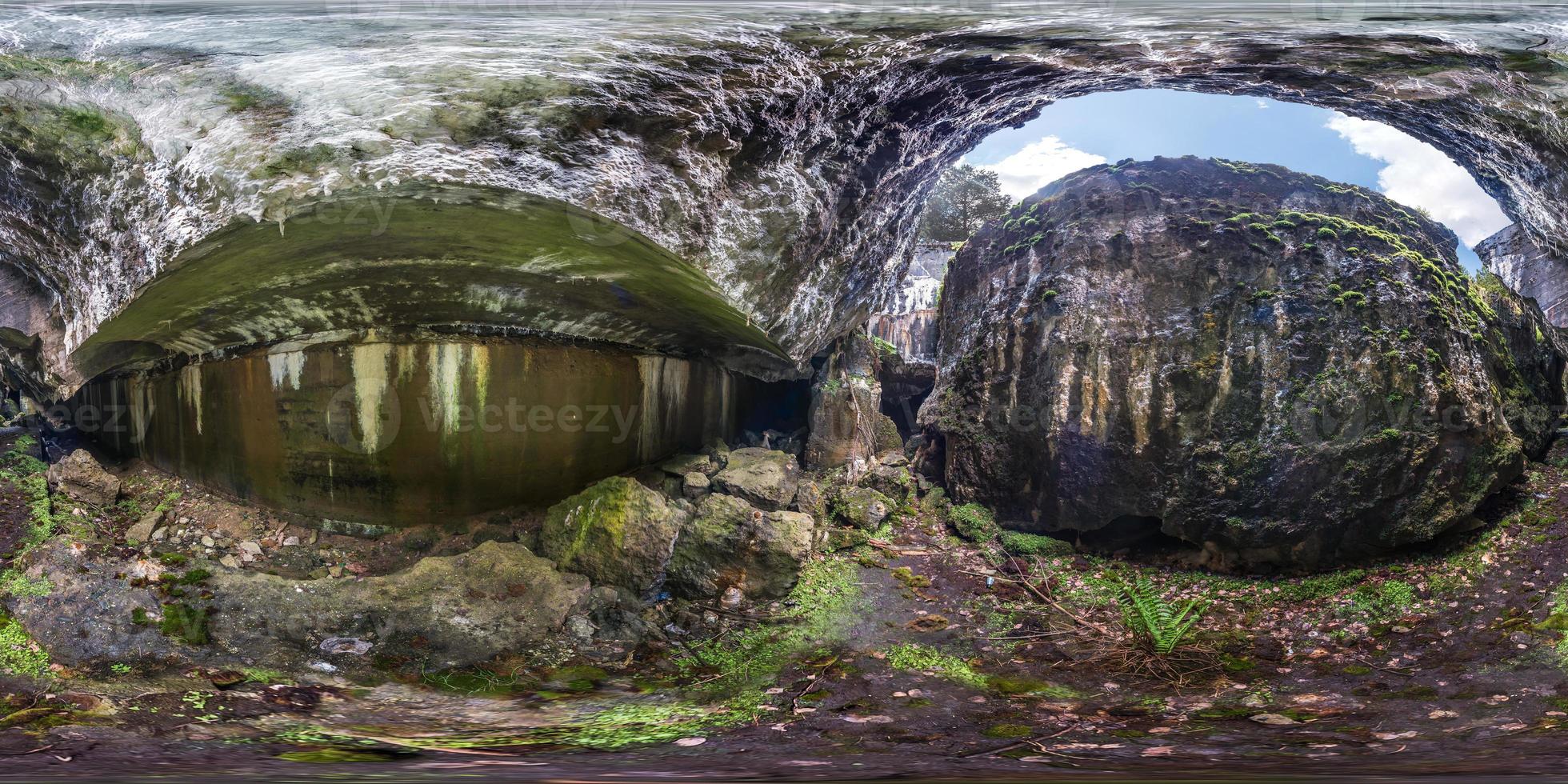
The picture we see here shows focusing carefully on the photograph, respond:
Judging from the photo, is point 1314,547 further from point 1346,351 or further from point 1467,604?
point 1346,351

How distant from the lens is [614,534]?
6.30m

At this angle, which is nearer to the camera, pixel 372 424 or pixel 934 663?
pixel 934 663

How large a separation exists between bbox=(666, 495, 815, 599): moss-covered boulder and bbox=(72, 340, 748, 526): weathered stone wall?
1.56m

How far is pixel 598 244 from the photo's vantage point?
5238 mm

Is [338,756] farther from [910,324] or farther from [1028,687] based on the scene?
[910,324]

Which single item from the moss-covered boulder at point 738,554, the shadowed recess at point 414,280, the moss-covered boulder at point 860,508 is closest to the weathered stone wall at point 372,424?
the shadowed recess at point 414,280

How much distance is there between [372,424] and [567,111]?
12.8ft

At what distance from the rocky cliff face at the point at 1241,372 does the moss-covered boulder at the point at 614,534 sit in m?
4.16

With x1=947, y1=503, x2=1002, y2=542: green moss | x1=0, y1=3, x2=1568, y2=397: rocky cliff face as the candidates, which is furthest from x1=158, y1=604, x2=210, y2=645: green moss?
x1=947, y1=503, x2=1002, y2=542: green moss

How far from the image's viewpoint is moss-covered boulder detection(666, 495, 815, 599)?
6395 mm

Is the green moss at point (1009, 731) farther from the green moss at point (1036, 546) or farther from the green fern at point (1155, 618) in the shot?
the green moss at point (1036, 546)

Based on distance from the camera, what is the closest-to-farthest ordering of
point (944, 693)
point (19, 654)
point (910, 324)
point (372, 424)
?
1. point (19, 654)
2. point (944, 693)
3. point (372, 424)
4. point (910, 324)

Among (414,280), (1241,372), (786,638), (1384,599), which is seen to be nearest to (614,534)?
(786,638)

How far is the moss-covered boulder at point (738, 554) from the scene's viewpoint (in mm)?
6395
